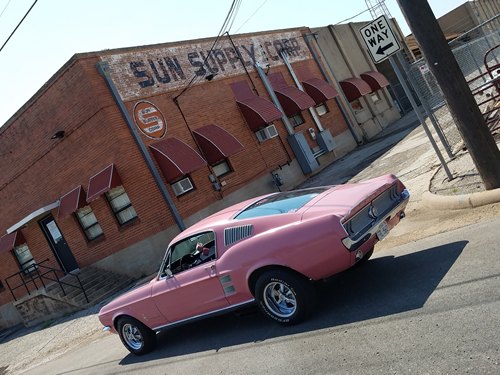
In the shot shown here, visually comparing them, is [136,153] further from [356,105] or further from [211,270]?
[356,105]

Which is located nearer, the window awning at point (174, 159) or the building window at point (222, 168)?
the window awning at point (174, 159)

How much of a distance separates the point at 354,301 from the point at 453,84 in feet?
12.2

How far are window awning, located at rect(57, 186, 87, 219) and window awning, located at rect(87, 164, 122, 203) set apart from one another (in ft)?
2.43

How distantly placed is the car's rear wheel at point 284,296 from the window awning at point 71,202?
11.9 m

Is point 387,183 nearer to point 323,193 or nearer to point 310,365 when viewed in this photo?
point 323,193

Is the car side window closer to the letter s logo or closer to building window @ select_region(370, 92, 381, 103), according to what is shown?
the letter s logo

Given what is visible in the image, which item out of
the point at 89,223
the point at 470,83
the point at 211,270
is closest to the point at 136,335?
the point at 211,270

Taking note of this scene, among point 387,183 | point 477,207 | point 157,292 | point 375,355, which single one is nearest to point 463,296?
point 375,355

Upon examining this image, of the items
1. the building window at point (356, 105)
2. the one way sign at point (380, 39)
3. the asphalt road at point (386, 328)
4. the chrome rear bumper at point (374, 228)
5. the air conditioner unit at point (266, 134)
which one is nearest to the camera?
the asphalt road at point (386, 328)

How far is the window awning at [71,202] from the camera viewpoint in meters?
16.4

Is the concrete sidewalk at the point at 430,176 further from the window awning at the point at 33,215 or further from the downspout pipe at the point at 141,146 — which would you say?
the window awning at the point at 33,215

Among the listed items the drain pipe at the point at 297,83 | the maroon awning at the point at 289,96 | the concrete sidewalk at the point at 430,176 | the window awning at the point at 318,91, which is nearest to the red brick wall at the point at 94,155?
the maroon awning at the point at 289,96

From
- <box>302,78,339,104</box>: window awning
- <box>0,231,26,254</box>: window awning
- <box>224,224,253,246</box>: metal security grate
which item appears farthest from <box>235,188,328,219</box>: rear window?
<box>302,78,339,104</box>: window awning

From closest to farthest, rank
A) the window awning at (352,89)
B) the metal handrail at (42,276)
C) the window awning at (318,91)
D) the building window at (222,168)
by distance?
the metal handrail at (42,276) < the building window at (222,168) < the window awning at (318,91) < the window awning at (352,89)
